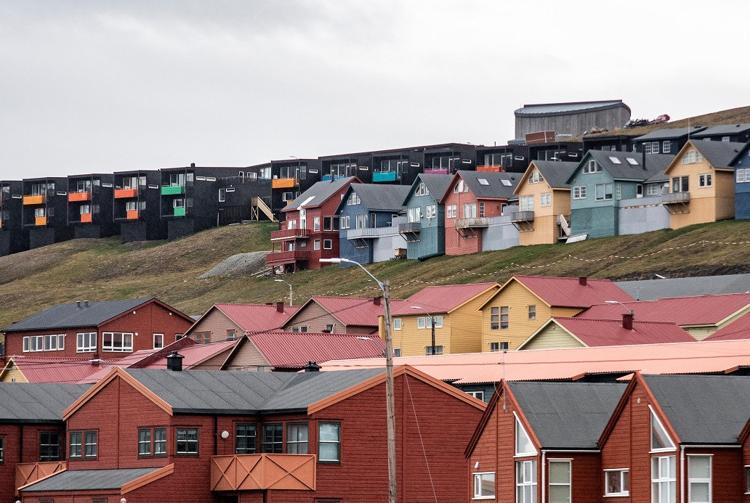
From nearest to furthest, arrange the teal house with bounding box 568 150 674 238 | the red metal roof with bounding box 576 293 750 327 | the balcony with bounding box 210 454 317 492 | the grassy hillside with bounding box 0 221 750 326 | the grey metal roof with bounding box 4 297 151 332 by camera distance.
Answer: the balcony with bounding box 210 454 317 492 → the red metal roof with bounding box 576 293 750 327 → the grey metal roof with bounding box 4 297 151 332 → the grassy hillside with bounding box 0 221 750 326 → the teal house with bounding box 568 150 674 238

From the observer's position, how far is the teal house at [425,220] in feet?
539

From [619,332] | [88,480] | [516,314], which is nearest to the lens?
[88,480]

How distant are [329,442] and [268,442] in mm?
3057

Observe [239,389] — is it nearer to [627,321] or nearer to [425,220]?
[627,321]

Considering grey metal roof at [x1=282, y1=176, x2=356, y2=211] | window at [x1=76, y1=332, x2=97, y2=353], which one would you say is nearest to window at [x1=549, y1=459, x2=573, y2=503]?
window at [x1=76, y1=332, x2=97, y2=353]

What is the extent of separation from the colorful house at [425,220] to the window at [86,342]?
4759 cm

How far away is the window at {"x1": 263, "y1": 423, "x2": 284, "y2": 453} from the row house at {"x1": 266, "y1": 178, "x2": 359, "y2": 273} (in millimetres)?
105862

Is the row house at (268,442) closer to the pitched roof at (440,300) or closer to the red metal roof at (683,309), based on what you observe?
the red metal roof at (683,309)

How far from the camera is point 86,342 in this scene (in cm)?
12275

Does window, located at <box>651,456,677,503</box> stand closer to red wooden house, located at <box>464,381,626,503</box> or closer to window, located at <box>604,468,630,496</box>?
window, located at <box>604,468,630,496</box>

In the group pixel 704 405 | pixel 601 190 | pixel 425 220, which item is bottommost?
pixel 704 405

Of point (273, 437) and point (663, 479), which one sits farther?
point (273, 437)

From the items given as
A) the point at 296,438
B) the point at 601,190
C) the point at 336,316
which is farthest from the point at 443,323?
the point at 296,438

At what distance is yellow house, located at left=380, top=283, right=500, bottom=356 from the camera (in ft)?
368
